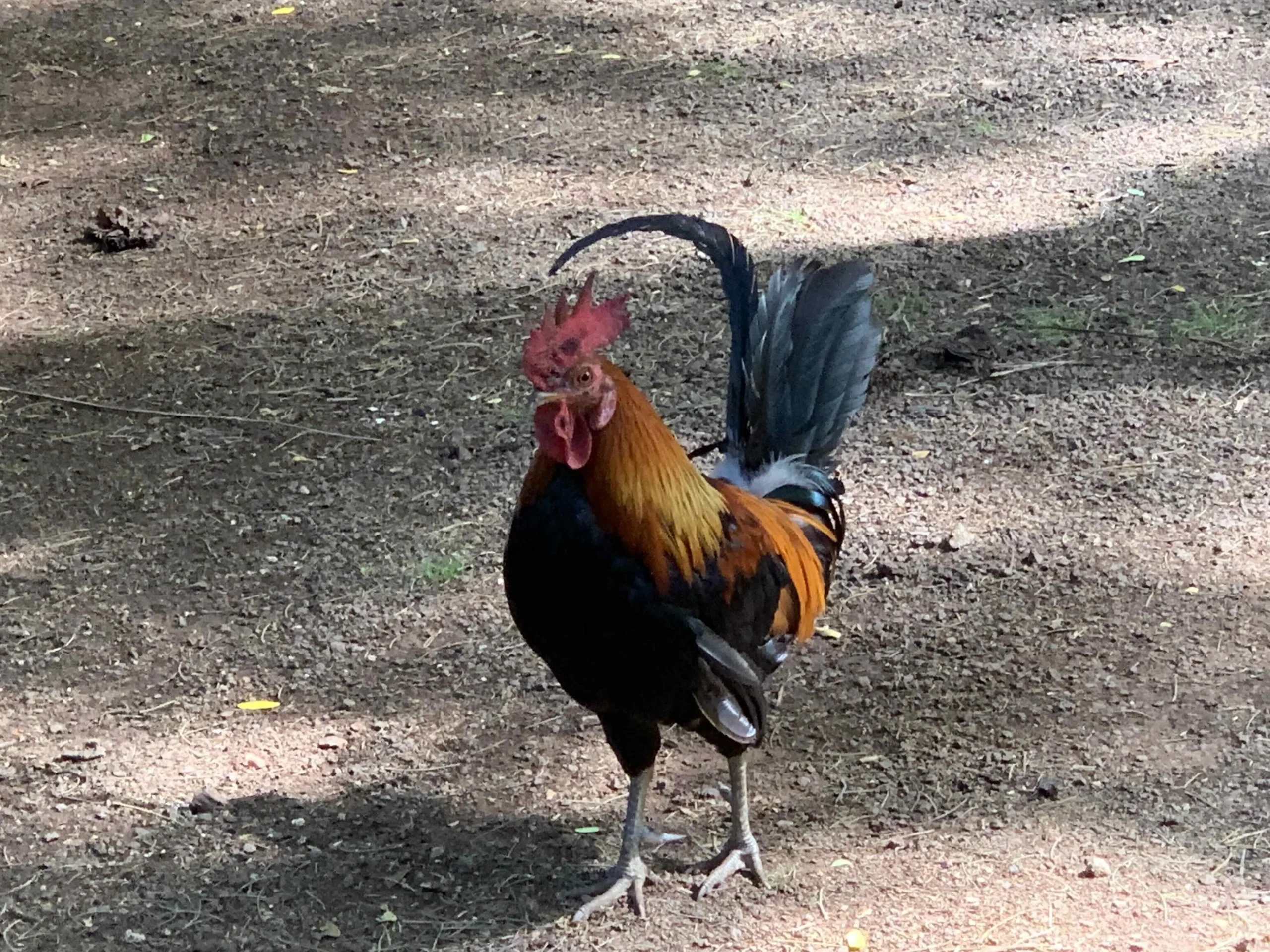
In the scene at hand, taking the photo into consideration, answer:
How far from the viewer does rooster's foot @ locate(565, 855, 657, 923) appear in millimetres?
3902

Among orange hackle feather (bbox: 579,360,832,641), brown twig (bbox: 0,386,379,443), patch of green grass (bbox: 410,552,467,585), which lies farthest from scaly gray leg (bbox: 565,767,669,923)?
brown twig (bbox: 0,386,379,443)

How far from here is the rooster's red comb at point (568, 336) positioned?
3254 millimetres

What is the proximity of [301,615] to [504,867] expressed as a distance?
1.40 meters

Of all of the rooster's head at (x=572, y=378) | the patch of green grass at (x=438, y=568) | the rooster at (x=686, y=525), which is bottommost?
the patch of green grass at (x=438, y=568)

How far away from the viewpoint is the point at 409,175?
7.84 metres

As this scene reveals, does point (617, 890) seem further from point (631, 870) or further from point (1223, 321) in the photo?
point (1223, 321)

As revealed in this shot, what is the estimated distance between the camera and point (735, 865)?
3.99 m

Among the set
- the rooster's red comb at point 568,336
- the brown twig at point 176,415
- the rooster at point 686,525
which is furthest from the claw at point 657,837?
the brown twig at point 176,415

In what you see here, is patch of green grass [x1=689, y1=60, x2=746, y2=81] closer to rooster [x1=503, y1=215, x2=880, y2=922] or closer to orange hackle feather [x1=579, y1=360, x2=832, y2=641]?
rooster [x1=503, y1=215, x2=880, y2=922]

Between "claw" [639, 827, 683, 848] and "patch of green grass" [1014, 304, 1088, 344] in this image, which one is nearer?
"claw" [639, 827, 683, 848]

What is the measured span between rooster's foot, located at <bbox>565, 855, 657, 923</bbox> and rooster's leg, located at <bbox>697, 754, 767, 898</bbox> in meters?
0.17

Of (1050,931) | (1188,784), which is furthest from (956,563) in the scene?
(1050,931)

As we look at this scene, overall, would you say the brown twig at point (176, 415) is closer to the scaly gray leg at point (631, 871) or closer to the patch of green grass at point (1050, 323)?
the scaly gray leg at point (631, 871)

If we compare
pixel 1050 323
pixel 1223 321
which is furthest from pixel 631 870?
pixel 1223 321
